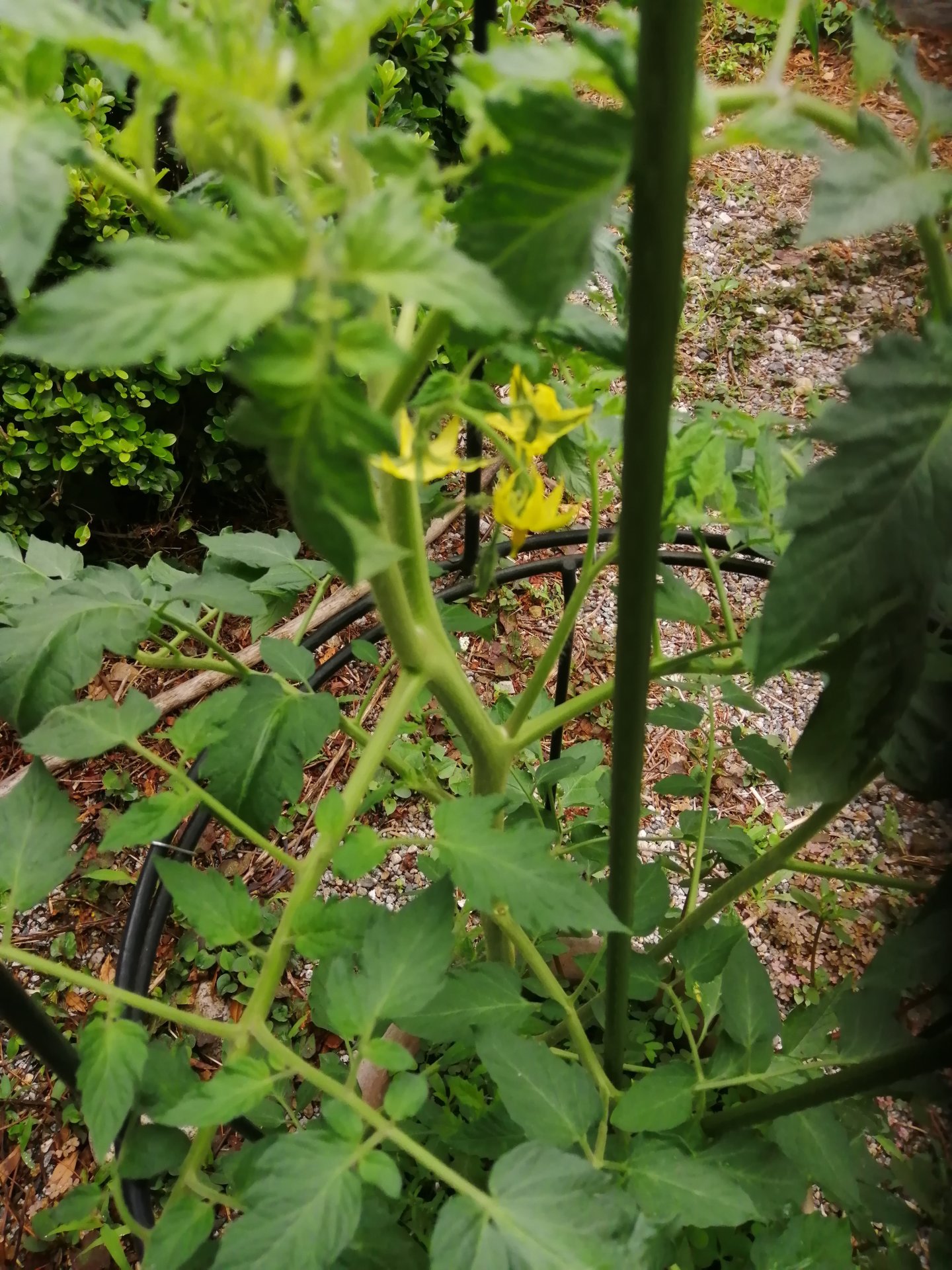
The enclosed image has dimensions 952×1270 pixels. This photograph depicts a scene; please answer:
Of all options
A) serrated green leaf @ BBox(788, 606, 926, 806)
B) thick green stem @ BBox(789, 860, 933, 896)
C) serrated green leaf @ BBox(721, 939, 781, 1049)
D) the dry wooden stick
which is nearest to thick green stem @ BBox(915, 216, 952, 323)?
serrated green leaf @ BBox(788, 606, 926, 806)

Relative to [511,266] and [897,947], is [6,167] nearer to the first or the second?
[511,266]

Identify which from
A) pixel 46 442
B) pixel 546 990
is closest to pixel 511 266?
pixel 546 990

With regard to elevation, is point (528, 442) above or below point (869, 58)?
below

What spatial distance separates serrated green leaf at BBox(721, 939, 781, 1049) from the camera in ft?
1.75

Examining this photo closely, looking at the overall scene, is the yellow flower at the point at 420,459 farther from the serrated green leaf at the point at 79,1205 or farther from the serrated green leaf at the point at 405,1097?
the serrated green leaf at the point at 79,1205

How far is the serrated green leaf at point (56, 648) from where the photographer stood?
1.50ft

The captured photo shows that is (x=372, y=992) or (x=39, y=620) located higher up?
(x=39, y=620)

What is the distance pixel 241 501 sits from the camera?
150cm

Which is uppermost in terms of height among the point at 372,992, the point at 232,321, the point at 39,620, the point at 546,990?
the point at 232,321

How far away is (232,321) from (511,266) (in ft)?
0.24

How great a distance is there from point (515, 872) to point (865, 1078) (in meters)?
0.19

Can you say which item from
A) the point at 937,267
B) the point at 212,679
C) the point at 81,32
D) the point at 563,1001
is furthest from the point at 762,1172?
the point at 212,679

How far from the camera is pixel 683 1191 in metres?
0.45

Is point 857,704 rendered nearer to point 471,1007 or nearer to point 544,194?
point 544,194
